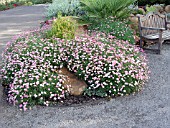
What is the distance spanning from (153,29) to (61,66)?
2985 mm

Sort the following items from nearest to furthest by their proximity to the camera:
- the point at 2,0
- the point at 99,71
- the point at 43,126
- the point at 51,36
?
the point at 43,126, the point at 99,71, the point at 51,36, the point at 2,0

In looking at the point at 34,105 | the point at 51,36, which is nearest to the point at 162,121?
the point at 34,105

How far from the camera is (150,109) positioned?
13.5 feet

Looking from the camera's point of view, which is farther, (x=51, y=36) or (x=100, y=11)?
(x=100, y=11)

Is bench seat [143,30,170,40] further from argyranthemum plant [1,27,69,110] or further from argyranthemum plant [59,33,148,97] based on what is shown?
argyranthemum plant [1,27,69,110]

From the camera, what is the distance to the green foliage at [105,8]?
7.42 meters

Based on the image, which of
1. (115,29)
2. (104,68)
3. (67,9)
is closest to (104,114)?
(104,68)

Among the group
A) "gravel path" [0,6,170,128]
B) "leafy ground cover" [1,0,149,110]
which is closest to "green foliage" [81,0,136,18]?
"leafy ground cover" [1,0,149,110]

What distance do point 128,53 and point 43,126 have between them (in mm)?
2280

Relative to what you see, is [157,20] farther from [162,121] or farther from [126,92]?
[162,121]

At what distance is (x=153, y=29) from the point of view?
671 cm

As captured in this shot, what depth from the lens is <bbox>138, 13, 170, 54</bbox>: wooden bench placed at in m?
6.79

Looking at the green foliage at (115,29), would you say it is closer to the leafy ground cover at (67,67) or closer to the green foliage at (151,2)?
the leafy ground cover at (67,67)

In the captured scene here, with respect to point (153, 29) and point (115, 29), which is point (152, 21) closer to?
point (153, 29)
